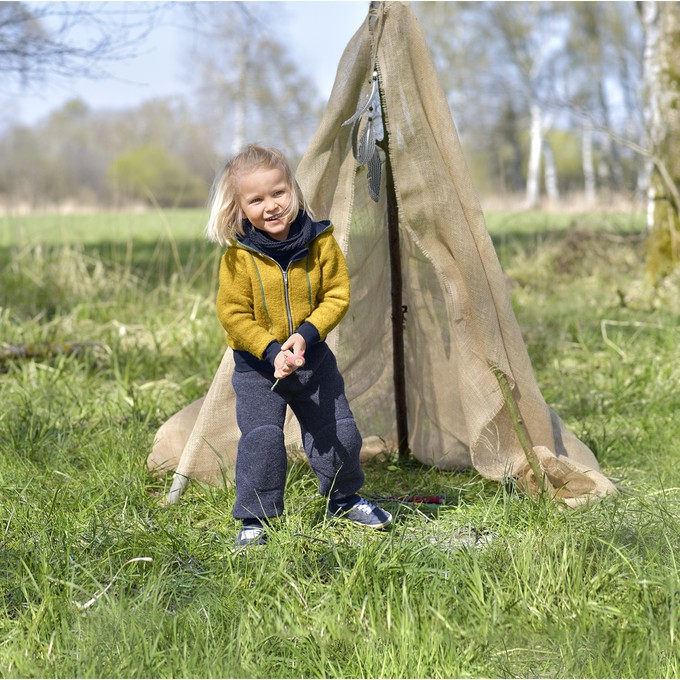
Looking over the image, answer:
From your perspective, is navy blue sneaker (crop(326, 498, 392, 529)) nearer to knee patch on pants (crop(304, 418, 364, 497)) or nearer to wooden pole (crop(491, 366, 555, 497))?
knee patch on pants (crop(304, 418, 364, 497))

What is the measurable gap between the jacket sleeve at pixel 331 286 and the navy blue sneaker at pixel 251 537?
68 centimetres

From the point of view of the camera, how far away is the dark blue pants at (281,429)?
266 cm

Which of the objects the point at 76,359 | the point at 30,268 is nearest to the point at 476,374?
the point at 76,359

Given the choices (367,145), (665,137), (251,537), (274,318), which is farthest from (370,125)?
(665,137)

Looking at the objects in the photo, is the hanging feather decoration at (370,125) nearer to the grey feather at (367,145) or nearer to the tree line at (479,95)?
the grey feather at (367,145)

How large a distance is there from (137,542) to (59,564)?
24 cm

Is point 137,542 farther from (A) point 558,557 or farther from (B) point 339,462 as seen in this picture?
(A) point 558,557

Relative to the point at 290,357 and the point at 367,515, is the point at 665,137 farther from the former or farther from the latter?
the point at 290,357

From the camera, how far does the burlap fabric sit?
2.81 metres

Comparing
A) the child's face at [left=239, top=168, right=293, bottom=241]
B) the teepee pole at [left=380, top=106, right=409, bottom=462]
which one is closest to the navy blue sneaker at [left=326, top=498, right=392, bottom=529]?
the teepee pole at [left=380, top=106, right=409, bottom=462]

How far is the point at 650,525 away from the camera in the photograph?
277 centimetres

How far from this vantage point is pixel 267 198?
255 centimetres

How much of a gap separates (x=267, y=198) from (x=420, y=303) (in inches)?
41.3

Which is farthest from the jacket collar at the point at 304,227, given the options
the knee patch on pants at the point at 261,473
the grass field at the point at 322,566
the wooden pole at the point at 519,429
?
the grass field at the point at 322,566
